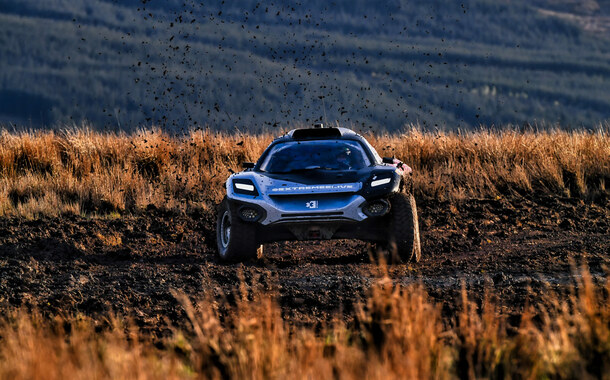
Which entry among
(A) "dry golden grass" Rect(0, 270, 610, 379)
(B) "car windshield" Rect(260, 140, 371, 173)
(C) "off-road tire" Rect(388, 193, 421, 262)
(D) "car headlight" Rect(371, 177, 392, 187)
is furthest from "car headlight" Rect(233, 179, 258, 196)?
(A) "dry golden grass" Rect(0, 270, 610, 379)

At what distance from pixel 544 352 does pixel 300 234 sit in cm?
466

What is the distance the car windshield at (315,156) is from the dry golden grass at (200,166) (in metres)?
4.75

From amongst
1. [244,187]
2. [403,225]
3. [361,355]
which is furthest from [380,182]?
[361,355]

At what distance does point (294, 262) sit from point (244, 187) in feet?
4.28

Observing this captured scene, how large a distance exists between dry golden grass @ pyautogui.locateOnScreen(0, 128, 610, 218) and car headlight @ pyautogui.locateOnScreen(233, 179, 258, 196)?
5.43m

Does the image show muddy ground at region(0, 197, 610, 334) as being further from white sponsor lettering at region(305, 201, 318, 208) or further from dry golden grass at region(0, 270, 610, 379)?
dry golden grass at region(0, 270, 610, 379)

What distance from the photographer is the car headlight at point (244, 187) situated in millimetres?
9250

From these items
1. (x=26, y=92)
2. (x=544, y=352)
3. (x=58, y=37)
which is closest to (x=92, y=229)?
(x=544, y=352)

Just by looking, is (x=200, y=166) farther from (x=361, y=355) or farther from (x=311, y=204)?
(x=361, y=355)

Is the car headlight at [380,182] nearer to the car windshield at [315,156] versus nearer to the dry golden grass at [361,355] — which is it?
the car windshield at [315,156]

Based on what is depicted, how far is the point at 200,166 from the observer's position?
19578mm

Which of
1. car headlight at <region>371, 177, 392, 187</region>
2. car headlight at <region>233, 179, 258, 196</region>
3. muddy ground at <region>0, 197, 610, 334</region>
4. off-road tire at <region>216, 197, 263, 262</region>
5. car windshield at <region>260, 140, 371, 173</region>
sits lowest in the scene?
muddy ground at <region>0, 197, 610, 334</region>

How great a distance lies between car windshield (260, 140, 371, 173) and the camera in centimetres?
1001

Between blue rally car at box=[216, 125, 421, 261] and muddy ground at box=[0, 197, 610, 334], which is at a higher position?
blue rally car at box=[216, 125, 421, 261]
